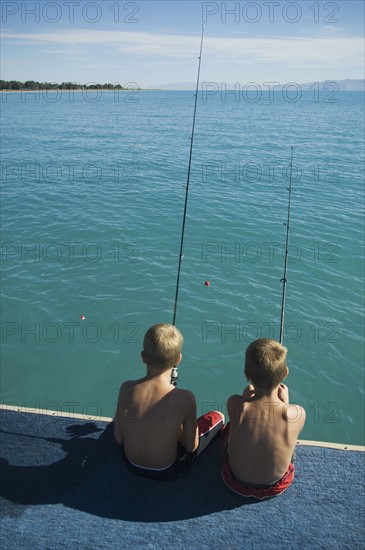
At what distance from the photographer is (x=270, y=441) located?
3.06 meters

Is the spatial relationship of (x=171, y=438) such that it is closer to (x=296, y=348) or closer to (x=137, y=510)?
(x=137, y=510)

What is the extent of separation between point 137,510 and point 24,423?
1.47 m

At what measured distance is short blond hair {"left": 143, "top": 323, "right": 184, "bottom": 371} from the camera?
3137 millimetres

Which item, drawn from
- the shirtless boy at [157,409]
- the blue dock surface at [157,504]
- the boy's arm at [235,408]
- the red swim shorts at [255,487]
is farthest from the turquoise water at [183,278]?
the boy's arm at [235,408]

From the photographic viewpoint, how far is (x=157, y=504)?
333 cm

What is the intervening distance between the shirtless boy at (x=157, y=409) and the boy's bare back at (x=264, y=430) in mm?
337

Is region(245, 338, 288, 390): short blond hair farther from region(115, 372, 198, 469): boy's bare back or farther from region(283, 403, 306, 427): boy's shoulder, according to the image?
region(115, 372, 198, 469): boy's bare back

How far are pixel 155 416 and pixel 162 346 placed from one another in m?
0.50

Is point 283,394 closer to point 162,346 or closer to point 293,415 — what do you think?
point 293,415

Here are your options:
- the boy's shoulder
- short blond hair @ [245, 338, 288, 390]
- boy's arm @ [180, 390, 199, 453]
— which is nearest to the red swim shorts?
boy's arm @ [180, 390, 199, 453]

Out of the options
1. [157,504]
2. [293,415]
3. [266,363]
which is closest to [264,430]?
[293,415]

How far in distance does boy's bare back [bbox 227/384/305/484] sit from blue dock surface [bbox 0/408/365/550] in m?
0.38

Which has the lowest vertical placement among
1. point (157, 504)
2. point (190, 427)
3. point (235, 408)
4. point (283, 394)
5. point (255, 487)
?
point (157, 504)

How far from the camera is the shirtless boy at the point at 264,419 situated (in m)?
3.00
